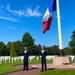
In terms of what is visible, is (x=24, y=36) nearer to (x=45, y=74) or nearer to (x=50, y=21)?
(x=50, y=21)

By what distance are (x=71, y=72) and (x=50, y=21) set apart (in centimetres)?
817

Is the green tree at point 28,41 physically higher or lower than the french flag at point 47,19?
higher

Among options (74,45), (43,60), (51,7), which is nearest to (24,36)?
(74,45)

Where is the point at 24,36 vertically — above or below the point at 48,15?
above

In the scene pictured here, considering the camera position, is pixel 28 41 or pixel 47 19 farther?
pixel 28 41

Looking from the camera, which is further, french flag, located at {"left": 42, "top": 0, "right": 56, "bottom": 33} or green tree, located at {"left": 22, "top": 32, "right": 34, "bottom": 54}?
green tree, located at {"left": 22, "top": 32, "right": 34, "bottom": 54}

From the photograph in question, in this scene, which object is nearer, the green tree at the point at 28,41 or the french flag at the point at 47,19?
the french flag at the point at 47,19

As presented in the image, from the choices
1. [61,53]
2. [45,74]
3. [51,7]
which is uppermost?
[51,7]

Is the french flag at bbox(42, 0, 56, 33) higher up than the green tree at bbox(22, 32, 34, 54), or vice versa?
the green tree at bbox(22, 32, 34, 54)

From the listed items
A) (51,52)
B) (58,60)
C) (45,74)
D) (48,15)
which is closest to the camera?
(45,74)

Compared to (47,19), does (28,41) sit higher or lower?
higher

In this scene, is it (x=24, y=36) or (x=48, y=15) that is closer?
(x=48, y=15)

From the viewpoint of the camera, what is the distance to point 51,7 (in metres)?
22.1

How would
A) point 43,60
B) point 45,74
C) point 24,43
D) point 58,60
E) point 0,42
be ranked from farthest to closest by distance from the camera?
point 0,42
point 24,43
point 58,60
point 43,60
point 45,74
